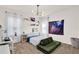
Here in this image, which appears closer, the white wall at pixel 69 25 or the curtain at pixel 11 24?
the curtain at pixel 11 24

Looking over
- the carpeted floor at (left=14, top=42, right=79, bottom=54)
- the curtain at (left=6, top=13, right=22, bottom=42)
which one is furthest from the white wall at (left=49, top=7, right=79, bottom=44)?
the curtain at (left=6, top=13, right=22, bottom=42)

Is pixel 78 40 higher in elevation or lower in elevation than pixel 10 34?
lower

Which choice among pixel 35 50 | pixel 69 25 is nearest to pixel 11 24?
pixel 35 50

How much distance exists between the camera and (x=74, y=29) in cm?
291

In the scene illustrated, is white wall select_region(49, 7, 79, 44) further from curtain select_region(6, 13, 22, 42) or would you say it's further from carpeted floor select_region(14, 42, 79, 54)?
curtain select_region(6, 13, 22, 42)

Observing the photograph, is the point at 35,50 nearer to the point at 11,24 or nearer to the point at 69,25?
the point at 11,24

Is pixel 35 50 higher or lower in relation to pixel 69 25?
lower

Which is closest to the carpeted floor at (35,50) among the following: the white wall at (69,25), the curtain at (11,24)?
the white wall at (69,25)

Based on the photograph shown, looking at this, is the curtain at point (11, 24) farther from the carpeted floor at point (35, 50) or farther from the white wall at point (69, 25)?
the white wall at point (69, 25)

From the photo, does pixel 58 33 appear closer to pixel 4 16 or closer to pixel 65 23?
pixel 65 23

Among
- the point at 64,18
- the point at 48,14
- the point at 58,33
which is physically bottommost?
the point at 58,33
